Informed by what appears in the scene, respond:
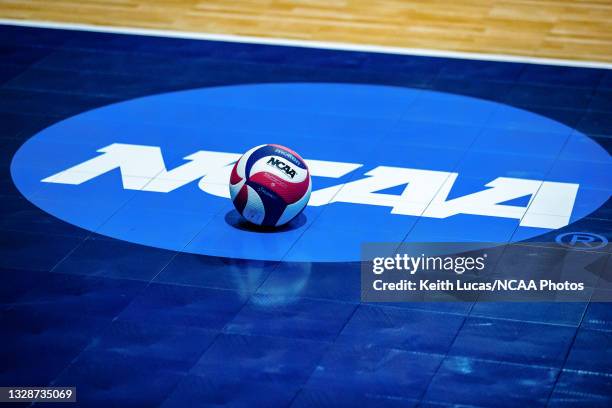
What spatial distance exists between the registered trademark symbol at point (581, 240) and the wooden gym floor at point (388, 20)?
4975 mm

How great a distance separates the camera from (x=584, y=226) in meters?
9.66

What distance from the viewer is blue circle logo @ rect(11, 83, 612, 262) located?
962cm

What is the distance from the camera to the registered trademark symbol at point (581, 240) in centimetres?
932

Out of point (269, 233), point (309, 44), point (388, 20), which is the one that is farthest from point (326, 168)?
point (388, 20)

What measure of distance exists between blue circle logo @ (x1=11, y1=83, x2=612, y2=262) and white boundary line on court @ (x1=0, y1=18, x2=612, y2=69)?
54.1 inches

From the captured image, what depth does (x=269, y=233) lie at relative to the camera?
9625mm

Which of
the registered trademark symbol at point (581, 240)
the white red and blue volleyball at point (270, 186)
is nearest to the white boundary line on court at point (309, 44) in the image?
the registered trademark symbol at point (581, 240)

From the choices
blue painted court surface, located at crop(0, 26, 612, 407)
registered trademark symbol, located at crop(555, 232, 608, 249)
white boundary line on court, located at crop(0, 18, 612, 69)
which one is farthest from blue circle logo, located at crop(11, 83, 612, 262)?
white boundary line on court, located at crop(0, 18, 612, 69)

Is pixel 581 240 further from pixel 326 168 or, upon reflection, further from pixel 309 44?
pixel 309 44

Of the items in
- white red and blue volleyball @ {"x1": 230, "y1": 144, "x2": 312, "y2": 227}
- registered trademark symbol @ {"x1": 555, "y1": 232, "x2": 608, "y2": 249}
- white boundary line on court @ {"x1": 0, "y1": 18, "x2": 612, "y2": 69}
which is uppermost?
white red and blue volleyball @ {"x1": 230, "y1": 144, "x2": 312, "y2": 227}

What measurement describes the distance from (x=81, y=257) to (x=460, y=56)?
6.43 m

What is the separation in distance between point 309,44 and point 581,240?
6071 millimetres

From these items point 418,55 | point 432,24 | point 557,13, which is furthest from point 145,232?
point 557,13

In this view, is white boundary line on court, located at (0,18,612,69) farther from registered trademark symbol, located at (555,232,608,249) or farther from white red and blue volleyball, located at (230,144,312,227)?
white red and blue volleyball, located at (230,144,312,227)
